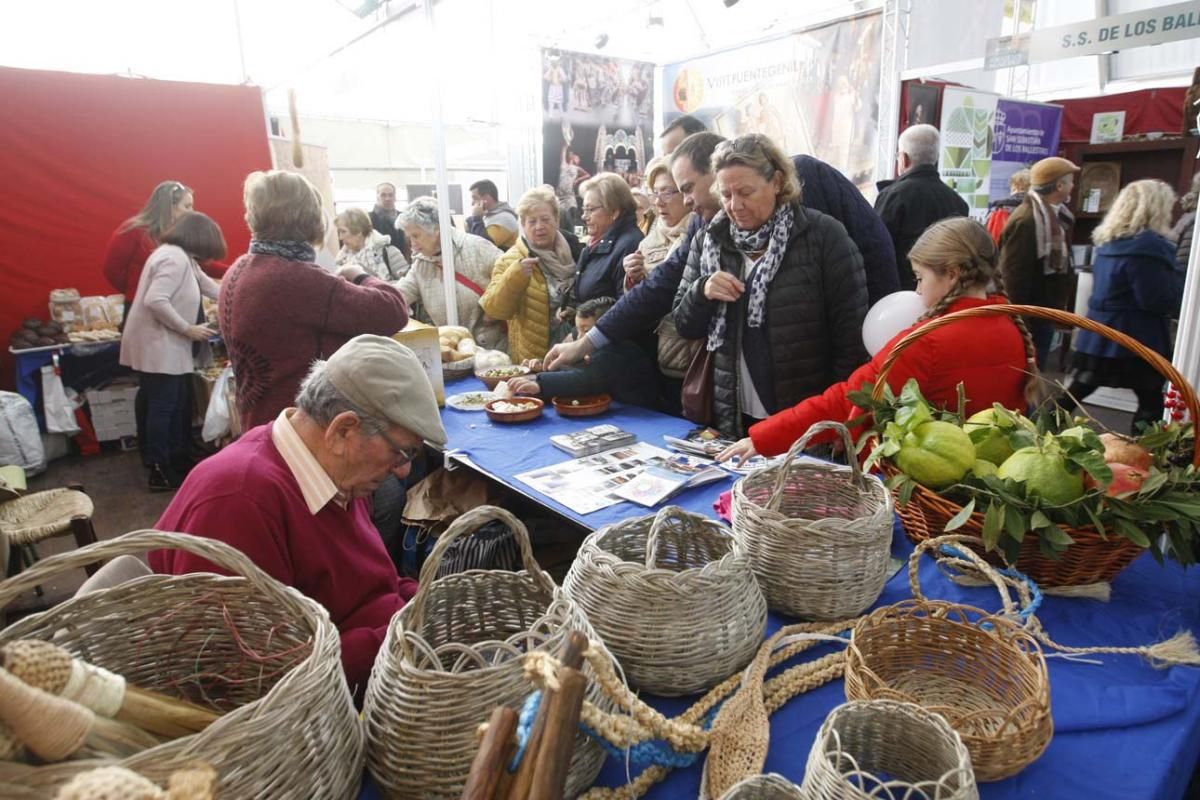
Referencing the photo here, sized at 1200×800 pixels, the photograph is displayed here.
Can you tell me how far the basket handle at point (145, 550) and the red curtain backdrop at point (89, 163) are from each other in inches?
234

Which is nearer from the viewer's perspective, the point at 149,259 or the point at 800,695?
the point at 800,695

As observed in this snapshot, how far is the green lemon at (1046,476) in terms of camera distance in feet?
3.99

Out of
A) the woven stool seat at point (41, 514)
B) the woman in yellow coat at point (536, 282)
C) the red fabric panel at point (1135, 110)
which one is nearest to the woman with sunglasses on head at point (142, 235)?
the woven stool seat at point (41, 514)

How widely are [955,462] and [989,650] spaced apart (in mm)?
405

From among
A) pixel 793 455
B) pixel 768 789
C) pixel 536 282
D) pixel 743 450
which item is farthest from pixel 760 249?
pixel 768 789

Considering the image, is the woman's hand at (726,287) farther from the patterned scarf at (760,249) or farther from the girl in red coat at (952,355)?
the girl in red coat at (952,355)

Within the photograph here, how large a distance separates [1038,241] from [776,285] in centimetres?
342

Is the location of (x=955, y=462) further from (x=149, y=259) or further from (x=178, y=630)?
(x=149, y=259)

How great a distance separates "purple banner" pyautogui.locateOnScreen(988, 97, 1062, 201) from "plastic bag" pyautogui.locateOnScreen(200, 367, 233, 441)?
19.3ft

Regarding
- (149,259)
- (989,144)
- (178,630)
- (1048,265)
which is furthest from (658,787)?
(989,144)

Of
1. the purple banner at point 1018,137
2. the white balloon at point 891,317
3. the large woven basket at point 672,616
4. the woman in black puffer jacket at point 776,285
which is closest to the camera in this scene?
the large woven basket at point 672,616

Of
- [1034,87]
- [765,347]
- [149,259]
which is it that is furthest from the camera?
[1034,87]

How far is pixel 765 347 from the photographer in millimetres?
2234

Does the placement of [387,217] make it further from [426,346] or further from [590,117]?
[426,346]
